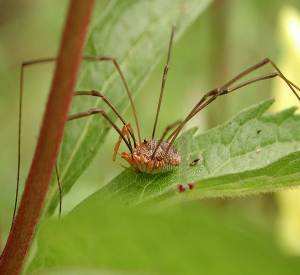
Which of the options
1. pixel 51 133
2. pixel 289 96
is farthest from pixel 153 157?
pixel 51 133

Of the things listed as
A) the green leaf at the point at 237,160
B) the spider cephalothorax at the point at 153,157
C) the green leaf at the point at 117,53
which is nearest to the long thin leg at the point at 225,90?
the spider cephalothorax at the point at 153,157

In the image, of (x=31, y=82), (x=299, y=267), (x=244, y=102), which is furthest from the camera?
(x=31, y=82)

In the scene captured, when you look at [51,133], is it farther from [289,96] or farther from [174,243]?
[289,96]

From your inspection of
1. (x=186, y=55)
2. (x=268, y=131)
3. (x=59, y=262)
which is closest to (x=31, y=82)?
(x=186, y=55)

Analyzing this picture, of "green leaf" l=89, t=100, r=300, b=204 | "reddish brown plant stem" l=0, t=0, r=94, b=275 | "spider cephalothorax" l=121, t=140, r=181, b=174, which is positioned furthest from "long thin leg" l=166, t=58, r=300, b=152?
"reddish brown plant stem" l=0, t=0, r=94, b=275

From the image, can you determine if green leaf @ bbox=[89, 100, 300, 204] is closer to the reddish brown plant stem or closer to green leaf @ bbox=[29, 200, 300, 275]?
the reddish brown plant stem

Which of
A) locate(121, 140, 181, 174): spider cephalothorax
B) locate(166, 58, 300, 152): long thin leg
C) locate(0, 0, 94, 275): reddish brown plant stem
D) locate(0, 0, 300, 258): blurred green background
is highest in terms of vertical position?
locate(0, 0, 300, 258): blurred green background

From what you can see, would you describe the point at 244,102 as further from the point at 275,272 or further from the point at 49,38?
the point at 275,272
